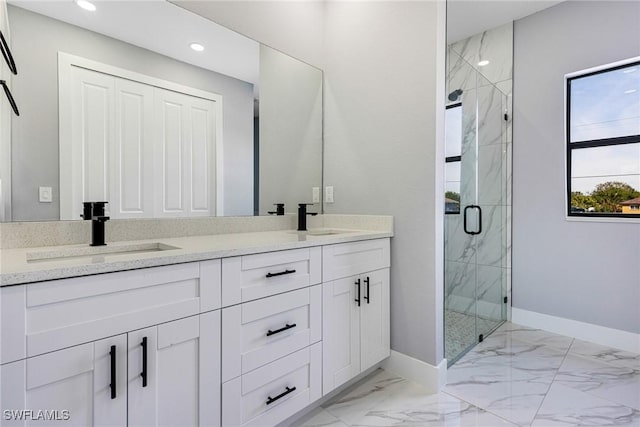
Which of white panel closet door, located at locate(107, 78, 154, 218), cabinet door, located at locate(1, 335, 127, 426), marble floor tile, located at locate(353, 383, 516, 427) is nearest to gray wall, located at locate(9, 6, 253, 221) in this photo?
white panel closet door, located at locate(107, 78, 154, 218)

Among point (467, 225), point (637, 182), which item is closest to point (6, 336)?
point (467, 225)

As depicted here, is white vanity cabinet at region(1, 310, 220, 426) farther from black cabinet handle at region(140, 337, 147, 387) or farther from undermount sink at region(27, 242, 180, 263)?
undermount sink at region(27, 242, 180, 263)

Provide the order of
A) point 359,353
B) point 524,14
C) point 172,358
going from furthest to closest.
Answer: point 524,14 < point 359,353 < point 172,358

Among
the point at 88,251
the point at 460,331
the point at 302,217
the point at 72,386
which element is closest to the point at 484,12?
the point at 302,217

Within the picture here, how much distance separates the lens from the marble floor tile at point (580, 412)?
1.58m

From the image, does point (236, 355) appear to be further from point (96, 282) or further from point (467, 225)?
point (467, 225)

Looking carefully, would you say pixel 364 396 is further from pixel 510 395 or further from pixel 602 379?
pixel 602 379

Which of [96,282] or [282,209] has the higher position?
[282,209]

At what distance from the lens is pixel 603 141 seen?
2553mm

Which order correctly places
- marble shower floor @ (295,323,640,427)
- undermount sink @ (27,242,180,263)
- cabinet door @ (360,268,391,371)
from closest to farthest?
1. undermount sink @ (27,242,180,263)
2. marble shower floor @ (295,323,640,427)
3. cabinet door @ (360,268,391,371)

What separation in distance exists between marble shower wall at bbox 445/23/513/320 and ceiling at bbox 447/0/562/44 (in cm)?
11

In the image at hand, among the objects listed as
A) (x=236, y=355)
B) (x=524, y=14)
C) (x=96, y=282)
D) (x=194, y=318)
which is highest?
(x=524, y=14)

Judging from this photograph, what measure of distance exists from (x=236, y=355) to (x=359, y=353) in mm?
817

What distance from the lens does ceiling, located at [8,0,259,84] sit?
4.52 feet
